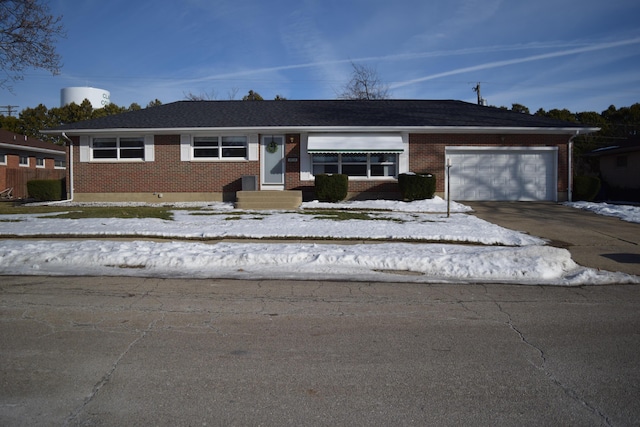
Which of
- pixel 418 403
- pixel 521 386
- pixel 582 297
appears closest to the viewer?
pixel 418 403

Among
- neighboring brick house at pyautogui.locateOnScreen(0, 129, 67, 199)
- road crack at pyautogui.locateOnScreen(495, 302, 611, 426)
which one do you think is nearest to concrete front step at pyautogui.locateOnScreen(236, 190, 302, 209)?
road crack at pyautogui.locateOnScreen(495, 302, 611, 426)

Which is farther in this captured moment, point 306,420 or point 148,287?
point 148,287

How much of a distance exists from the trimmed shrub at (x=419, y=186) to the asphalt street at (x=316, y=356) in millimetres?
11236

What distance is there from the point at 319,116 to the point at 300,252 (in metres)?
13.0

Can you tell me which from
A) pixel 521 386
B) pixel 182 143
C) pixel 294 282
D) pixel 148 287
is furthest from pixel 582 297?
pixel 182 143

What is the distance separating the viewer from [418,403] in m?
3.57

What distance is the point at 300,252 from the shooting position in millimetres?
9086

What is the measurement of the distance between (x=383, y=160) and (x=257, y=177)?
5343 mm

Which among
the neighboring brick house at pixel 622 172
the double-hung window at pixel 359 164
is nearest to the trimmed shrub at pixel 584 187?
the neighboring brick house at pixel 622 172

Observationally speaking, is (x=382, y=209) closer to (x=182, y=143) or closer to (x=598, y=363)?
(x=182, y=143)

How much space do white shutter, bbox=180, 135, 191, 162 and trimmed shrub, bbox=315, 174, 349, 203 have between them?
5.74 meters

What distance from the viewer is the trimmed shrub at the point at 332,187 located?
60.4 ft

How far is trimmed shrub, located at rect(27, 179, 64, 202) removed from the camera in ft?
67.8

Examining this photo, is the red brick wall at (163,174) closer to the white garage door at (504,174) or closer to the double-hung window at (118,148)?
the double-hung window at (118,148)
